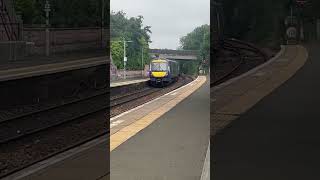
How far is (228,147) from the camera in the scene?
7.82ft

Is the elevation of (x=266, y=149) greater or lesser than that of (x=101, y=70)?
lesser

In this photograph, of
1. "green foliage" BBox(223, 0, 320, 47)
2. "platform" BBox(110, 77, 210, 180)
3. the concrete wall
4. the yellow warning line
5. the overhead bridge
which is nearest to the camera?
the overhead bridge

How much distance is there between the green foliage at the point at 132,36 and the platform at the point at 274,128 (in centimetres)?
48

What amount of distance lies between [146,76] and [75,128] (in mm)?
1357

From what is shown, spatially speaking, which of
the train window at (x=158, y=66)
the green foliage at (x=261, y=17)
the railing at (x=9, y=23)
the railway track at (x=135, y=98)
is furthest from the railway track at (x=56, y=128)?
the railing at (x=9, y=23)

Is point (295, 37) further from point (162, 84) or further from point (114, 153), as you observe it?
point (114, 153)

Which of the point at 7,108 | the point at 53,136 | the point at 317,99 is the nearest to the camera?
the point at 317,99

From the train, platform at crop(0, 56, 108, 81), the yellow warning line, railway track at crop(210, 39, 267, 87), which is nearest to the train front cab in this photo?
the train

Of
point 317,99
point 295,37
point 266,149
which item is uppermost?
point 295,37

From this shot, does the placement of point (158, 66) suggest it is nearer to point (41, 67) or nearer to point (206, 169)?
point (206, 169)

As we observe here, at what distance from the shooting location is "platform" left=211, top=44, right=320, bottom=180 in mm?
2361

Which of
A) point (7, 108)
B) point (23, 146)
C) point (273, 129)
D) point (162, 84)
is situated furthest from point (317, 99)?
point (23, 146)

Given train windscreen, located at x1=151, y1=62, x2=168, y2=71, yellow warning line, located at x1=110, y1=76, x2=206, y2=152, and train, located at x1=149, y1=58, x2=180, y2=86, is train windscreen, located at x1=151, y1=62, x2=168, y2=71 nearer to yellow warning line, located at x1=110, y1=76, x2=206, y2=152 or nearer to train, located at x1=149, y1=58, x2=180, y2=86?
train, located at x1=149, y1=58, x2=180, y2=86

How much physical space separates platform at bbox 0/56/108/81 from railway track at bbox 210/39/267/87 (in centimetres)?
81
